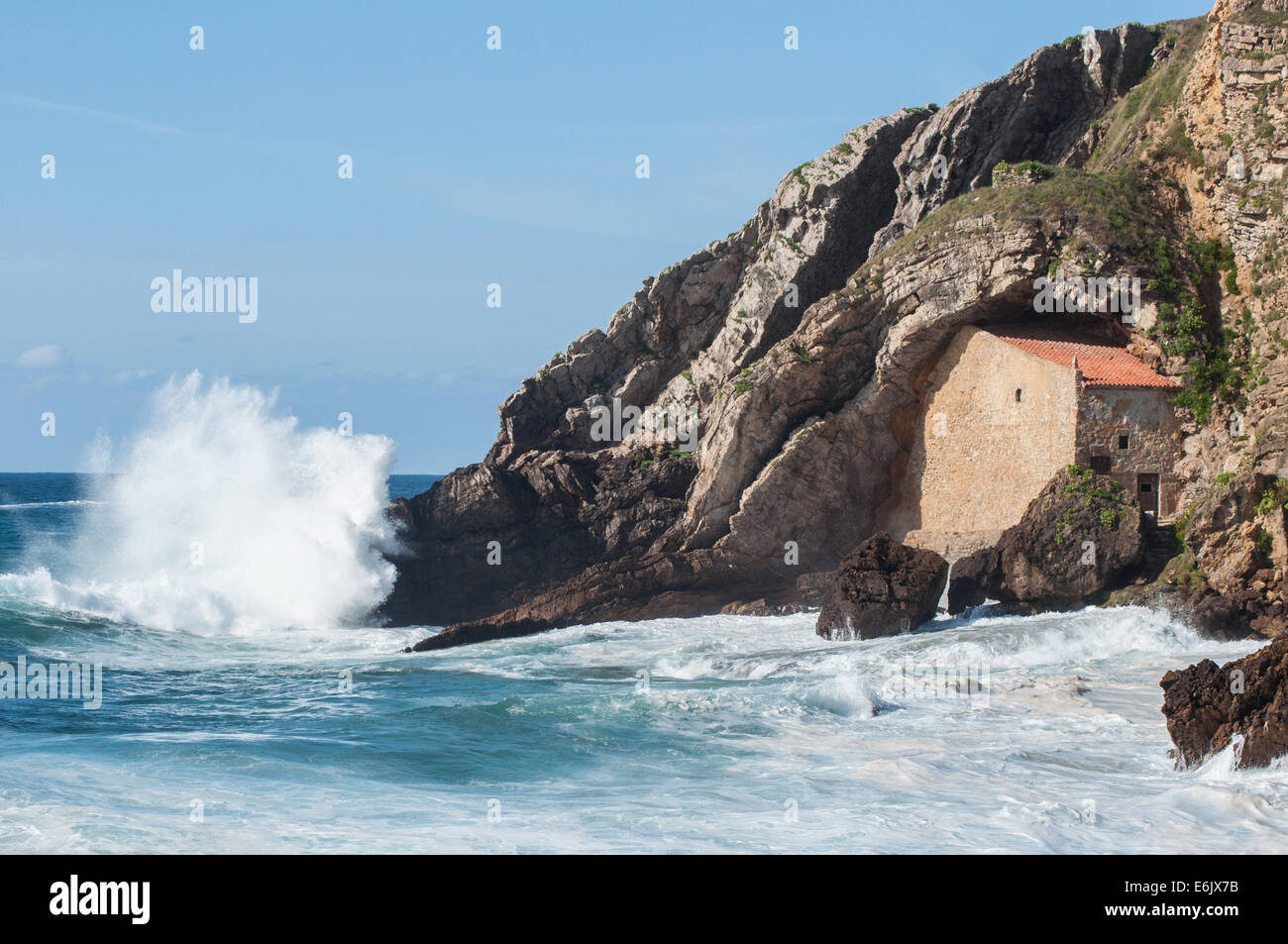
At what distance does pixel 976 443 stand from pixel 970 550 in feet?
7.86

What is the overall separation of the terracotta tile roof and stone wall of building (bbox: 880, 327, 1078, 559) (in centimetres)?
33

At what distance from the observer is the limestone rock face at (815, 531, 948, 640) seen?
24797 millimetres

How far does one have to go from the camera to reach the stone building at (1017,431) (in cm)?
2652

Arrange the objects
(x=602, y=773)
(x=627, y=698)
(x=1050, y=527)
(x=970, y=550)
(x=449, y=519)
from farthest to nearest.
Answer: (x=449, y=519)
(x=970, y=550)
(x=1050, y=527)
(x=627, y=698)
(x=602, y=773)

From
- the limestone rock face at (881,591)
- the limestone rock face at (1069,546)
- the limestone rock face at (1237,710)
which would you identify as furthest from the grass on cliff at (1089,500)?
the limestone rock face at (1237,710)

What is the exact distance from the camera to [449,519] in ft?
108

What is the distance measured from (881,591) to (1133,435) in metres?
6.52

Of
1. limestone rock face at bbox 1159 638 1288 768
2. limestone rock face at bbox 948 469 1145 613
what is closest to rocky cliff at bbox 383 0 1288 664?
limestone rock face at bbox 948 469 1145 613

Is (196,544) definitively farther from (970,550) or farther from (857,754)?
(857,754)

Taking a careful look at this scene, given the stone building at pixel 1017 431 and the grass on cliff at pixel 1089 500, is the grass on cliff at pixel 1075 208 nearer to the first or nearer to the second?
the stone building at pixel 1017 431

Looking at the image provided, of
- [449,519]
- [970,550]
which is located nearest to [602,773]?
[970,550]

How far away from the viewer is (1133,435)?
26672 mm

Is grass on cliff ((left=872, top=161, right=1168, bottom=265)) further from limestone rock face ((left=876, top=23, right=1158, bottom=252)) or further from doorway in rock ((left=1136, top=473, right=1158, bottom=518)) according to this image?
doorway in rock ((left=1136, top=473, right=1158, bottom=518))
